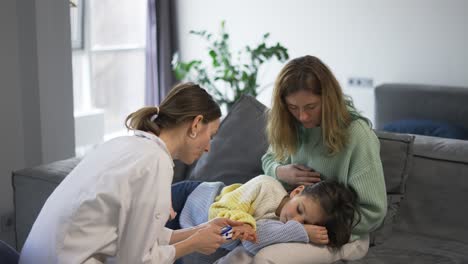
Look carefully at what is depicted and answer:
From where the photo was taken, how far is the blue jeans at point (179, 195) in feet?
7.47

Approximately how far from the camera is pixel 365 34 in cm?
448

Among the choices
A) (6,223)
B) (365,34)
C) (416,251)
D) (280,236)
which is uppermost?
(365,34)

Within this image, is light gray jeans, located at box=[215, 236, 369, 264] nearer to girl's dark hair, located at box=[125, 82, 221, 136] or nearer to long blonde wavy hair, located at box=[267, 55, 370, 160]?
long blonde wavy hair, located at box=[267, 55, 370, 160]

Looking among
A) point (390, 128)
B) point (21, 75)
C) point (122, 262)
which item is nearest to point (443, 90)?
point (390, 128)

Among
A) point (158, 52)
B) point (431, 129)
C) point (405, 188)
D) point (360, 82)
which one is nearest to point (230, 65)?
point (158, 52)


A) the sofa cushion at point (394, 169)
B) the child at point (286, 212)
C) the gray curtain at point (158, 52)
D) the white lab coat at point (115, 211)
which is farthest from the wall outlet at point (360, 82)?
the white lab coat at point (115, 211)

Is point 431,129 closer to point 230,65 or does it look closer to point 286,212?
point 230,65

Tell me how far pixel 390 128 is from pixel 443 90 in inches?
17.2

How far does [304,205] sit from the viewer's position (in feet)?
6.56

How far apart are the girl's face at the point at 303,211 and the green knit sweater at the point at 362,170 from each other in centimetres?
15

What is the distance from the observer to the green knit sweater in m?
2.03

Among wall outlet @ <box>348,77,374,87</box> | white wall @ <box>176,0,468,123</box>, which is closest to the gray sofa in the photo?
white wall @ <box>176,0,468,123</box>

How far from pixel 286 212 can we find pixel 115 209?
68cm

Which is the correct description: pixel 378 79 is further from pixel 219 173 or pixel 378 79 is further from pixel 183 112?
pixel 183 112
